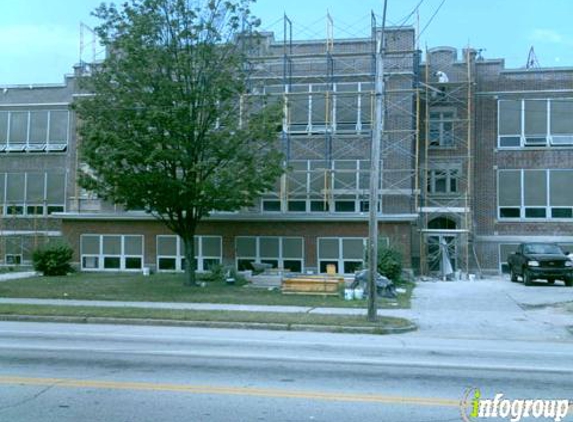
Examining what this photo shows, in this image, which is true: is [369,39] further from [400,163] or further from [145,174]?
[145,174]

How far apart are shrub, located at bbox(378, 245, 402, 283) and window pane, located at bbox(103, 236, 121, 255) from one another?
13874 millimetres

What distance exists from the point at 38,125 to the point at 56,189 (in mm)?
4042

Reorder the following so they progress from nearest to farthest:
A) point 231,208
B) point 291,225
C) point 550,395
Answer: point 550,395, point 231,208, point 291,225

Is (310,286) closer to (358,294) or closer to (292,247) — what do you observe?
(358,294)

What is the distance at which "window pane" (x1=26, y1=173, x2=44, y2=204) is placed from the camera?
37.0m

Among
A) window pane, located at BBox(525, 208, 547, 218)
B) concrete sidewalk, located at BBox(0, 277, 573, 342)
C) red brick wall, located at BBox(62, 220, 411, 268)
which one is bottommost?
concrete sidewalk, located at BBox(0, 277, 573, 342)

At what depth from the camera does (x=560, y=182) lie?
32406 millimetres

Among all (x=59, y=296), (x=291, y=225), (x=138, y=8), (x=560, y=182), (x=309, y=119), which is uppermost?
(x=138, y=8)

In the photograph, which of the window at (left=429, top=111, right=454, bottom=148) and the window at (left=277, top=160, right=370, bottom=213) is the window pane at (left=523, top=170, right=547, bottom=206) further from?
the window at (left=277, top=160, right=370, bottom=213)

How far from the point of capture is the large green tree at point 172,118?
2170 cm

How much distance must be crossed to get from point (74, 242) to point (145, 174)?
12.4 meters

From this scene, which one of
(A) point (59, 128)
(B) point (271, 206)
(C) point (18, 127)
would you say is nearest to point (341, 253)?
(B) point (271, 206)

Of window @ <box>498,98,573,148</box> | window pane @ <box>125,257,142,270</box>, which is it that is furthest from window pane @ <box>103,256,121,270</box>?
window @ <box>498,98,573,148</box>

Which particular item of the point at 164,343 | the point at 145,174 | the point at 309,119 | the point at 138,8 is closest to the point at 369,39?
the point at 309,119
